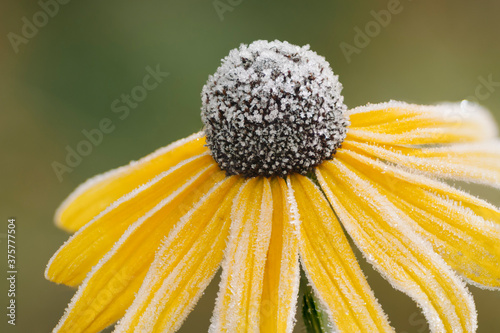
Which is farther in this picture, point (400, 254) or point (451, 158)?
point (451, 158)

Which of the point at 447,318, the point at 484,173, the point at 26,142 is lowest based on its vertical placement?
the point at 447,318

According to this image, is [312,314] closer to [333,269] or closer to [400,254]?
[333,269]

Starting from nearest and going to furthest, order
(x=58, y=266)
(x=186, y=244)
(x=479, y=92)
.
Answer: (x=186, y=244) → (x=58, y=266) → (x=479, y=92)

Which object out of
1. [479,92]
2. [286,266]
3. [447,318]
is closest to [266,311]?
[286,266]

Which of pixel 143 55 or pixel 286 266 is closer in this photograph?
pixel 286 266

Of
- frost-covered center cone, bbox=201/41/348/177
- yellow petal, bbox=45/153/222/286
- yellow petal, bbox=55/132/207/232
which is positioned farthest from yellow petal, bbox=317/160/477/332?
yellow petal, bbox=55/132/207/232

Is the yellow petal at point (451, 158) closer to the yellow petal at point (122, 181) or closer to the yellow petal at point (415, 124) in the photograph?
the yellow petal at point (415, 124)

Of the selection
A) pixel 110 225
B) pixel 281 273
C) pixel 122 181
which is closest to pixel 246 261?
pixel 281 273

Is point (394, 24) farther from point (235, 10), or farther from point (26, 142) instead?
point (26, 142)
